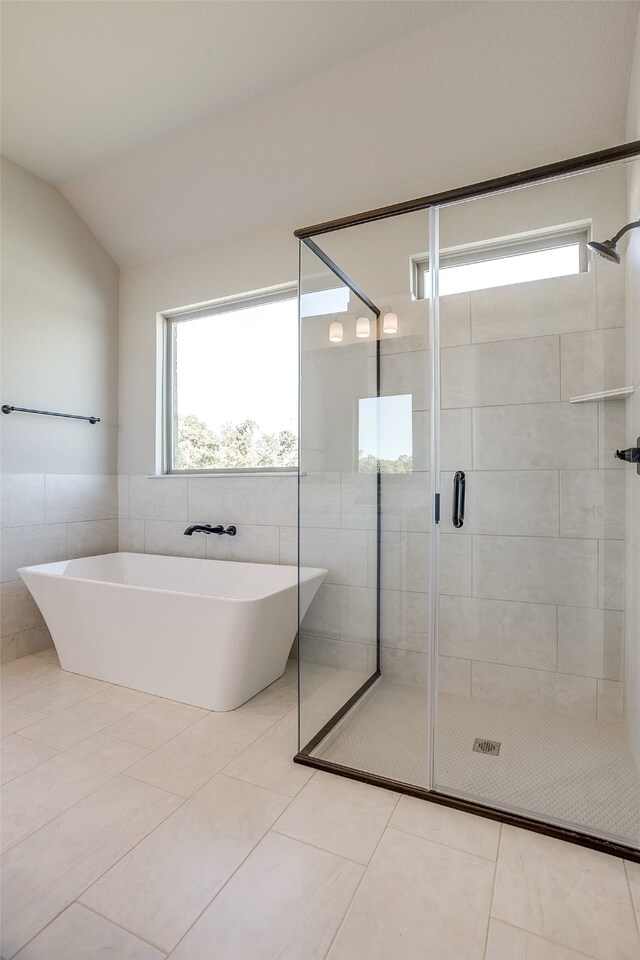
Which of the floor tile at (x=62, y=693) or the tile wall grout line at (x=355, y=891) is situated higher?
the floor tile at (x=62, y=693)

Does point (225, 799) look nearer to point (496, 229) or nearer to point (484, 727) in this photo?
point (484, 727)

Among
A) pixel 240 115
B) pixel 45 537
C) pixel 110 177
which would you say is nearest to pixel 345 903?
pixel 45 537

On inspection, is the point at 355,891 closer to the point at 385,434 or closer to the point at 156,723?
the point at 156,723

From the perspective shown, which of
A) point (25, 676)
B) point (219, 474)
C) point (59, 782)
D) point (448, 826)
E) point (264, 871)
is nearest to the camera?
point (264, 871)

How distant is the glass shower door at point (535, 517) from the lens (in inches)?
66.1

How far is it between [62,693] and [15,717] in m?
0.27

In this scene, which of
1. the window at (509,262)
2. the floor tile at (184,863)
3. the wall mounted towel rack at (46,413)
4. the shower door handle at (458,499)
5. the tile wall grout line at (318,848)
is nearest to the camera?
the floor tile at (184,863)

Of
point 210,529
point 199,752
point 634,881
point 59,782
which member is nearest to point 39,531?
point 210,529

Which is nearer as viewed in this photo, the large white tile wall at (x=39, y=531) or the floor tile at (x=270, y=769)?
the floor tile at (x=270, y=769)

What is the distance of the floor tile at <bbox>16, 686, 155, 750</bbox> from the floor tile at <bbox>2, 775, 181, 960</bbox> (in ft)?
1.45

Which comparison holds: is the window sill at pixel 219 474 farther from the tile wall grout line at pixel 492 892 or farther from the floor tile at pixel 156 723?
the tile wall grout line at pixel 492 892

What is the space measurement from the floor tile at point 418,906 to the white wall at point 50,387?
2.59m

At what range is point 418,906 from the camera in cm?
128

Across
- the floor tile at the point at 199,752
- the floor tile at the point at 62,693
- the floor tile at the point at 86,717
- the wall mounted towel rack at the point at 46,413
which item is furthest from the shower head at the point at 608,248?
the wall mounted towel rack at the point at 46,413
